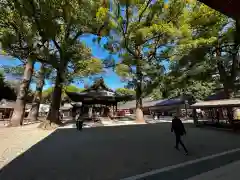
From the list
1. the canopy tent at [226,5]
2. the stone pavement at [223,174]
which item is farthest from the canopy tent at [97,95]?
the canopy tent at [226,5]

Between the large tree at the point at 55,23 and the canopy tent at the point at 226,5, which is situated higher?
the large tree at the point at 55,23

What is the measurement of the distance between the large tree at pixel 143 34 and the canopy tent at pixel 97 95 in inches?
110

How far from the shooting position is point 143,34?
20.3 m

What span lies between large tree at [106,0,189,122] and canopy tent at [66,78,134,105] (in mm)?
2797

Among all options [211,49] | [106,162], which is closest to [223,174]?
[106,162]

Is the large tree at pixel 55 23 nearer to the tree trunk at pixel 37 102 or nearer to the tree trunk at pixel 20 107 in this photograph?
the tree trunk at pixel 20 107

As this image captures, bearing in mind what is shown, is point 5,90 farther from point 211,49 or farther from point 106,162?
point 106,162

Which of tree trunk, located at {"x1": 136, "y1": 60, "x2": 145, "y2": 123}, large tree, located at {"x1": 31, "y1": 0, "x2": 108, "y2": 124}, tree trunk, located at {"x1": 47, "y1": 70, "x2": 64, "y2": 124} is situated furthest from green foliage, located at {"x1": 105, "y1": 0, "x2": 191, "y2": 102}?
tree trunk, located at {"x1": 47, "y1": 70, "x2": 64, "y2": 124}

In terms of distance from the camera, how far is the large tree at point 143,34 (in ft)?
67.0

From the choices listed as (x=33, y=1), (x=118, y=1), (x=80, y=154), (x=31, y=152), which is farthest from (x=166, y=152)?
(x=118, y=1)

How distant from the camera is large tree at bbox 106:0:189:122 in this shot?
20.4m

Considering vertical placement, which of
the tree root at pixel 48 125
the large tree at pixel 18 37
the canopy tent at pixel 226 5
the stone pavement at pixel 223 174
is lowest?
the stone pavement at pixel 223 174

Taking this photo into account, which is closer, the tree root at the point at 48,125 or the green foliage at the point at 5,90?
the tree root at the point at 48,125

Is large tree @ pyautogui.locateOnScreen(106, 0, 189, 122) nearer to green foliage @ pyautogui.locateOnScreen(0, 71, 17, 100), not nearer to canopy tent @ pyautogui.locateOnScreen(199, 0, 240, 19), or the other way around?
canopy tent @ pyautogui.locateOnScreen(199, 0, 240, 19)
